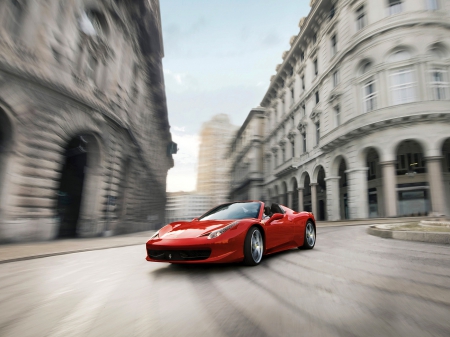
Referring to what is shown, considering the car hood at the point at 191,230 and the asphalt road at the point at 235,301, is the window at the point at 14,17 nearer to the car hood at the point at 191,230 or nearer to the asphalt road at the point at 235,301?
the asphalt road at the point at 235,301

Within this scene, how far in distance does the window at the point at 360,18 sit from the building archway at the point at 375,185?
10.0 meters

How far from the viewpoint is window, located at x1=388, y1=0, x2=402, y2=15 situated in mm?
20203

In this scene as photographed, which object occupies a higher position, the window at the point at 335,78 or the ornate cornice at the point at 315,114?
the window at the point at 335,78

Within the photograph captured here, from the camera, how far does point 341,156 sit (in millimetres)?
22828

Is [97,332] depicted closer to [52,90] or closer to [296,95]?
[52,90]

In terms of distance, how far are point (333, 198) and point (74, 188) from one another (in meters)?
19.2

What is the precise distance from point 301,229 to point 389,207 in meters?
16.3

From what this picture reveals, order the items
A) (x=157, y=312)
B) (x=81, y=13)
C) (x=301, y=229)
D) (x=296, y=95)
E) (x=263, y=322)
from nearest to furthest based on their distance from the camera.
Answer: (x=263, y=322) < (x=157, y=312) < (x=301, y=229) < (x=81, y=13) < (x=296, y=95)

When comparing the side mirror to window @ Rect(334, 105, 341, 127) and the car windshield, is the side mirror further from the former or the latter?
window @ Rect(334, 105, 341, 127)

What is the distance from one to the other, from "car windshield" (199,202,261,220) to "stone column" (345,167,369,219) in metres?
17.6

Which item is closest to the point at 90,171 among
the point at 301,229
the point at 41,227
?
the point at 41,227

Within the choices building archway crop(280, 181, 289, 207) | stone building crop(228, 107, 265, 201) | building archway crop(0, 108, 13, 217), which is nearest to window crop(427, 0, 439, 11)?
building archway crop(280, 181, 289, 207)

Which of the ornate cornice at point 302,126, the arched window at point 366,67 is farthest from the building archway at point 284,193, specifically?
the arched window at point 366,67

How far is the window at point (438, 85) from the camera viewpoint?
61.5 ft
